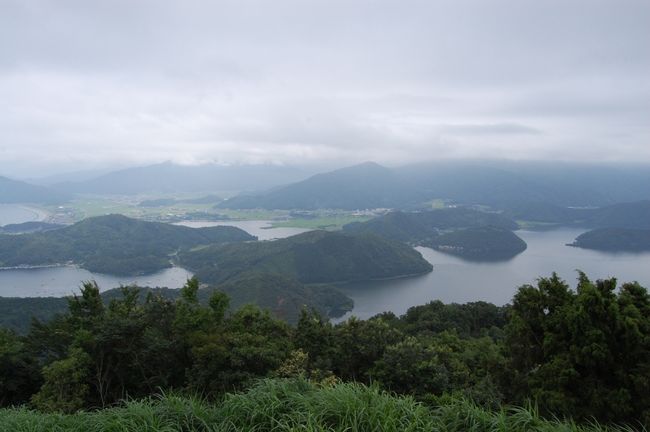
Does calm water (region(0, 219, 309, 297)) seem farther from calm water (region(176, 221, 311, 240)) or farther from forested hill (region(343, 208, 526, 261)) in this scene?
forested hill (region(343, 208, 526, 261))

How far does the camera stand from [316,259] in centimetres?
7812

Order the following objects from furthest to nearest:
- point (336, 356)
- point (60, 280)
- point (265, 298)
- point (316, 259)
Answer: point (316, 259) → point (60, 280) → point (265, 298) → point (336, 356)

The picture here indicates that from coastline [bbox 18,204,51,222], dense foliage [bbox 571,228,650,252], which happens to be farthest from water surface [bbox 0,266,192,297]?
dense foliage [bbox 571,228,650,252]

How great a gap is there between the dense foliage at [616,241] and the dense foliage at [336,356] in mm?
96955

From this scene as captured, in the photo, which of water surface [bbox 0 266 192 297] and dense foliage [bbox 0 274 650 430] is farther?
water surface [bbox 0 266 192 297]

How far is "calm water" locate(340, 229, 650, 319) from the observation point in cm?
6006

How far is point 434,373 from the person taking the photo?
34.3 ft

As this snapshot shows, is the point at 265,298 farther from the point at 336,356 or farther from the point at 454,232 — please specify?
the point at 454,232

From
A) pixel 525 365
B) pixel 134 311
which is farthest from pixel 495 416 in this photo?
pixel 134 311

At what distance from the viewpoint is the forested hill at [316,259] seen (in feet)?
243

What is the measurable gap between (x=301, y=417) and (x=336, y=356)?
29.5 ft

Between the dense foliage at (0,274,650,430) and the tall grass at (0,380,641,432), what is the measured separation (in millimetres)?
2744

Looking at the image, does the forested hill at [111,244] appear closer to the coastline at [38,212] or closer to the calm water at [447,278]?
the calm water at [447,278]

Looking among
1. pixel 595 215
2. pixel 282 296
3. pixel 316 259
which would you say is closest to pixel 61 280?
pixel 282 296
